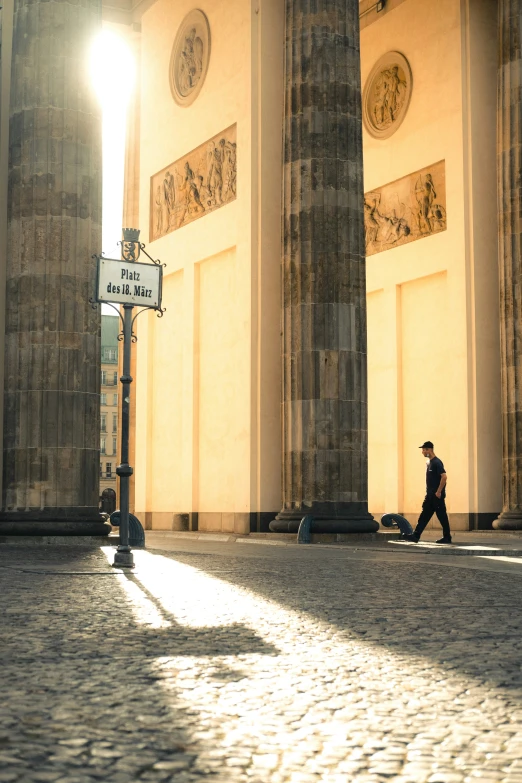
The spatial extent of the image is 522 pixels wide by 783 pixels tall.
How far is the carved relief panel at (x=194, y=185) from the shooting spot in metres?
27.5

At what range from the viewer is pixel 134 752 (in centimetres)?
351

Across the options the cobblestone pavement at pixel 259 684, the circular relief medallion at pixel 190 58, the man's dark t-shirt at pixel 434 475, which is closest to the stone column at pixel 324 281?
the man's dark t-shirt at pixel 434 475

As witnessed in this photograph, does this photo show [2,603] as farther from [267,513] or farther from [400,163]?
[400,163]

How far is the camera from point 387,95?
30531 mm

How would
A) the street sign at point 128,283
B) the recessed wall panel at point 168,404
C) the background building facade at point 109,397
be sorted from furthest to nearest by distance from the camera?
the background building facade at point 109,397
the recessed wall panel at point 168,404
the street sign at point 128,283

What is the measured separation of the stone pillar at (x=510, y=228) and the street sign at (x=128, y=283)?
15300mm

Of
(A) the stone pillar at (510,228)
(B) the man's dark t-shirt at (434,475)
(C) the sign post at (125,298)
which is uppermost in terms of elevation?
(A) the stone pillar at (510,228)

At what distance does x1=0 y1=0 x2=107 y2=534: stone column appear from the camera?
16.1 metres

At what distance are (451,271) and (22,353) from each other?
45.9 ft

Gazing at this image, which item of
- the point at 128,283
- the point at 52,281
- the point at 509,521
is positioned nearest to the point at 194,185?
the point at 509,521

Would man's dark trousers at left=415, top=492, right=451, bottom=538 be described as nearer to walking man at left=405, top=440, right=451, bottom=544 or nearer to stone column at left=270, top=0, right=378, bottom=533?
walking man at left=405, top=440, right=451, bottom=544

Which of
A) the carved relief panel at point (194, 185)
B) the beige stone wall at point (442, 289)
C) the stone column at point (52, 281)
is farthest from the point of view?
the carved relief panel at point (194, 185)

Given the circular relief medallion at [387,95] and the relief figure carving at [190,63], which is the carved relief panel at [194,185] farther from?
the circular relief medallion at [387,95]

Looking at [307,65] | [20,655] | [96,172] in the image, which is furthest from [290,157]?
[20,655]
